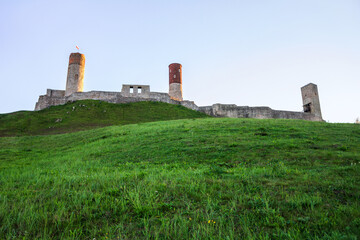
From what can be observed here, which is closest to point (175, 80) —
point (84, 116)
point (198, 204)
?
point (84, 116)

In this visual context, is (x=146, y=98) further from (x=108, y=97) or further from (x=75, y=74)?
(x=75, y=74)

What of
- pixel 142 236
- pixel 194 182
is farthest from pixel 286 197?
pixel 142 236

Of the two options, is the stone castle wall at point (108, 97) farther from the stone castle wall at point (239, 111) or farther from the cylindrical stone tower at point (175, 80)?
the cylindrical stone tower at point (175, 80)

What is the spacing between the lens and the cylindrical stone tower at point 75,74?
44600 mm

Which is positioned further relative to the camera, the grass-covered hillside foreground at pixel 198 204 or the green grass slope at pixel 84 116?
the green grass slope at pixel 84 116

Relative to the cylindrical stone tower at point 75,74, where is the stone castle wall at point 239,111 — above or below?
below

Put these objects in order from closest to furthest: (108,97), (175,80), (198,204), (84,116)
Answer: (198,204)
(84,116)
(108,97)
(175,80)

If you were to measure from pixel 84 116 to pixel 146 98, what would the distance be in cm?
1302

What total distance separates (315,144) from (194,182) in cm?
694

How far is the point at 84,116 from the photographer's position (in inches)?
1256

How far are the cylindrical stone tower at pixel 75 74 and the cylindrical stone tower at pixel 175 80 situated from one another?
67.4ft

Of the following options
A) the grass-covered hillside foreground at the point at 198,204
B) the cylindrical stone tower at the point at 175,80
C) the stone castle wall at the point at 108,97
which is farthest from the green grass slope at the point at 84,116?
the grass-covered hillside foreground at the point at 198,204

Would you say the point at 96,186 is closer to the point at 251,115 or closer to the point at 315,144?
the point at 315,144

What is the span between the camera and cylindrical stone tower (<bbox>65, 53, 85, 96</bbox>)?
44.6m
